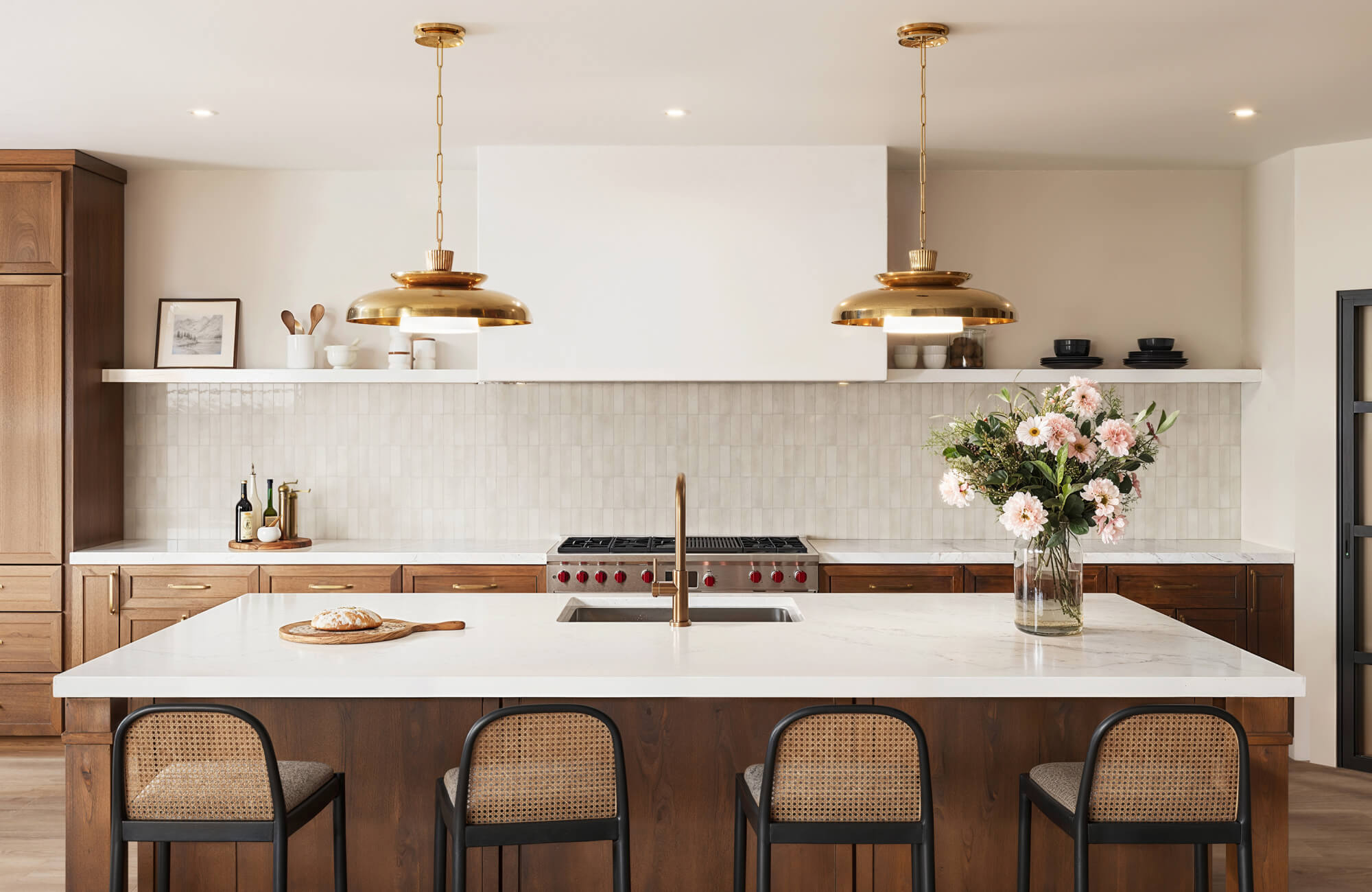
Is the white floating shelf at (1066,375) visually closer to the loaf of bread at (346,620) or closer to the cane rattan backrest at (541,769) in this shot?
the loaf of bread at (346,620)

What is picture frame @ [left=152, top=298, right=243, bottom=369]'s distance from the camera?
504 centimetres

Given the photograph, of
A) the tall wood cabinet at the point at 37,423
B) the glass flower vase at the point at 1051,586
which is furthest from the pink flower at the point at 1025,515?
the tall wood cabinet at the point at 37,423

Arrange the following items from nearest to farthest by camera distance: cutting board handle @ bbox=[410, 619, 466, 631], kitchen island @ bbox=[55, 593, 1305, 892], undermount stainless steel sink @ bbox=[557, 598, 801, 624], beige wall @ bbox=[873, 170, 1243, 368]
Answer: kitchen island @ bbox=[55, 593, 1305, 892], cutting board handle @ bbox=[410, 619, 466, 631], undermount stainless steel sink @ bbox=[557, 598, 801, 624], beige wall @ bbox=[873, 170, 1243, 368]

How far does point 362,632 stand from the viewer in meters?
2.71

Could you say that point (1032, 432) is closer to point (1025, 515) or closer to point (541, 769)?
point (1025, 515)

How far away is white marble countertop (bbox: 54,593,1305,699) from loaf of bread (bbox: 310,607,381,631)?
0.09 m

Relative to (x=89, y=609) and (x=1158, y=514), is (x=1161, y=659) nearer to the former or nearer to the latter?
(x=1158, y=514)

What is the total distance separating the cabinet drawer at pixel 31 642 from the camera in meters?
4.63

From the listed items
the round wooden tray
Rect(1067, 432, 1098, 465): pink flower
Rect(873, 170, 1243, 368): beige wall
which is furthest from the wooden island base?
Rect(873, 170, 1243, 368): beige wall

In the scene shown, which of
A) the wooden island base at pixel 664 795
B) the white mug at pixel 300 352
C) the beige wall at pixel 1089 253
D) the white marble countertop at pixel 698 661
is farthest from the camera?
the beige wall at pixel 1089 253

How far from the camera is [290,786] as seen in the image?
2.35 meters

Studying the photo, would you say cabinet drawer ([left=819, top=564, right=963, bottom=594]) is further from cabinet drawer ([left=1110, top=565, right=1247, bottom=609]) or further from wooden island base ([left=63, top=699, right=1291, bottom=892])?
wooden island base ([left=63, top=699, right=1291, bottom=892])

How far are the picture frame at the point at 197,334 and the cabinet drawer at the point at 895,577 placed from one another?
120 inches

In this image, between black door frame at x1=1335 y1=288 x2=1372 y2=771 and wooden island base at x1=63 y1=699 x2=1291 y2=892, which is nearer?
wooden island base at x1=63 y1=699 x2=1291 y2=892
